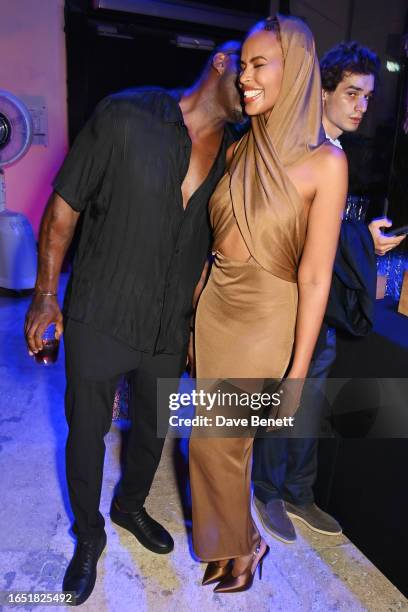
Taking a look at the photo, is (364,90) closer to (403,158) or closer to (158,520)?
(158,520)

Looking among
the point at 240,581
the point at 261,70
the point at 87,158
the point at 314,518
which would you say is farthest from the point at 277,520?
the point at 261,70

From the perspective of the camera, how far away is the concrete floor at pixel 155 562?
5.80 ft

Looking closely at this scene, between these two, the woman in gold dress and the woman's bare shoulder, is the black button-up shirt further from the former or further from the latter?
the woman's bare shoulder

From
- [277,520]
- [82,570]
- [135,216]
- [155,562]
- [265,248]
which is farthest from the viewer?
[277,520]

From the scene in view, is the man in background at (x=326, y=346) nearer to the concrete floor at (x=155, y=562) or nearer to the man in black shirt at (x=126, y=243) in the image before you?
the concrete floor at (x=155, y=562)

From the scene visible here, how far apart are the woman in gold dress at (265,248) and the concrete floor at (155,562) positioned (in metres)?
0.21

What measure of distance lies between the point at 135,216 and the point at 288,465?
4.10 feet

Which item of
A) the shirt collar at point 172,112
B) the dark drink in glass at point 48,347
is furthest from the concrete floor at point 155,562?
the shirt collar at point 172,112

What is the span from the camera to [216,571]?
6.00 ft

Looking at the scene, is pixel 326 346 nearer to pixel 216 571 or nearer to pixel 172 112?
pixel 216 571

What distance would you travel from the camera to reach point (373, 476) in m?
1.86

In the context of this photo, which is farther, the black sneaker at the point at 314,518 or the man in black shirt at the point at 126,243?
the black sneaker at the point at 314,518

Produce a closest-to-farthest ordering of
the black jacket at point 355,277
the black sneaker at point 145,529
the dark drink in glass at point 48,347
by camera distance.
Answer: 1. the dark drink in glass at point 48,347
2. the black jacket at point 355,277
3. the black sneaker at point 145,529

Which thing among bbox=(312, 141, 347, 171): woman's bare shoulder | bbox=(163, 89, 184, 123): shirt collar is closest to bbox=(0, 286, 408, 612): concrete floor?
bbox=(312, 141, 347, 171): woman's bare shoulder
